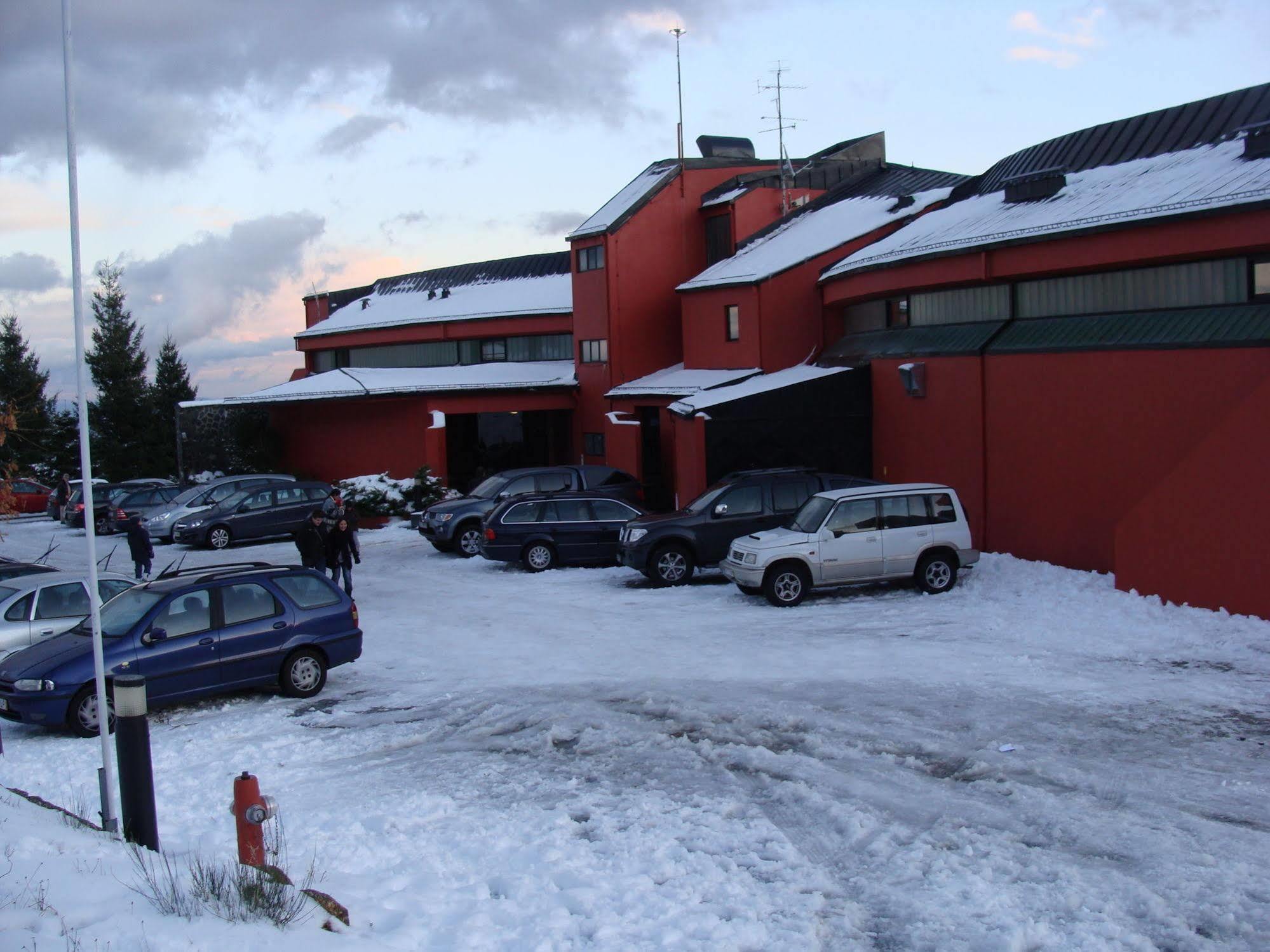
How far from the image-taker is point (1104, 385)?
1717 centimetres

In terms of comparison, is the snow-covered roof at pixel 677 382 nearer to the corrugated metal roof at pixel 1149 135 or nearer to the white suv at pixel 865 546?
the corrugated metal roof at pixel 1149 135

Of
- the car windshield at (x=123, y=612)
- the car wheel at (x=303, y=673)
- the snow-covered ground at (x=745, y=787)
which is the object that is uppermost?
the car windshield at (x=123, y=612)

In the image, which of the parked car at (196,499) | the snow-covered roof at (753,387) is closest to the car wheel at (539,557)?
the snow-covered roof at (753,387)

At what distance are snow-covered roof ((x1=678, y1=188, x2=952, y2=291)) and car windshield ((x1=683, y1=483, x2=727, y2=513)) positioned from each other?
8122 mm

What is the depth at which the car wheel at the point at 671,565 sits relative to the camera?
63.0ft

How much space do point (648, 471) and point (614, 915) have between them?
2446 centimetres

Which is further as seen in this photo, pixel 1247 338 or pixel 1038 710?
pixel 1247 338

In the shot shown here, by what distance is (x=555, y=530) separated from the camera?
21578 millimetres

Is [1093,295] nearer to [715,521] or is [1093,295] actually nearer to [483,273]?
[715,521]

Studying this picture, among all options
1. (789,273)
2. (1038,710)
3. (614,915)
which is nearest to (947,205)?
(789,273)

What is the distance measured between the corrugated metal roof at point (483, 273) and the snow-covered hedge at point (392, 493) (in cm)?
1297

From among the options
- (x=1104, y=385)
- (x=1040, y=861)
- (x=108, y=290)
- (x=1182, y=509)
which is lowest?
(x=1040, y=861)

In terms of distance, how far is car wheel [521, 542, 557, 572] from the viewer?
844 inches

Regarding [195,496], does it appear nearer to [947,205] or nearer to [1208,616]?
[947,205]
